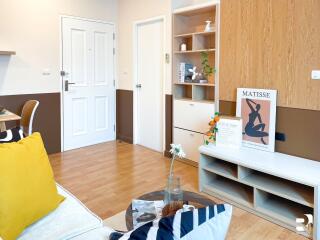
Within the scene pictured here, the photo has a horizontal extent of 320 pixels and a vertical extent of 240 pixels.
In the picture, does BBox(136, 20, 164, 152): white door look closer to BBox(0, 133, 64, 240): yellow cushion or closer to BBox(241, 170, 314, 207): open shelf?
BBox(241, 170, 314, 207): open shelf

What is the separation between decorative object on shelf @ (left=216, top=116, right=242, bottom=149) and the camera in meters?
3.05

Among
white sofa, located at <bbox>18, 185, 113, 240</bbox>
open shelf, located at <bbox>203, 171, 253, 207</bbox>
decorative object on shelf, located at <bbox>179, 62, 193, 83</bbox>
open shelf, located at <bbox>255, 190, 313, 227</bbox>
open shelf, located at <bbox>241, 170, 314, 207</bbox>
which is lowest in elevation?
open shelf, located at <bbox>255, 190, 313, 227</bbox>

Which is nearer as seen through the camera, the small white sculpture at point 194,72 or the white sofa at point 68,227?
the white sofa at point 68,227

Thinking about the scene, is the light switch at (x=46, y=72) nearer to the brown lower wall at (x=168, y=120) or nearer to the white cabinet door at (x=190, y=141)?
the brown lower wall at (x=168, y=120)

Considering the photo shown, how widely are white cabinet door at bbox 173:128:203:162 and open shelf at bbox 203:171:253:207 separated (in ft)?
2.24

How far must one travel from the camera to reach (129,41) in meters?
4.98

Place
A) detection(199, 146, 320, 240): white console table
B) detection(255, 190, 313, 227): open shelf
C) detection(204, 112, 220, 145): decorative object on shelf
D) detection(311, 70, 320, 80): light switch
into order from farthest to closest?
1. detection(204, 112, 220, 145): decorative object on shelf
2. detection(311, 70, 320, 80): light switch
3. detection(255, 190, 313, 227): open shelf
4. detection(199, 146, 320, 240): white console table

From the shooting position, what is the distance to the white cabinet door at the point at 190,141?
12.9 feet

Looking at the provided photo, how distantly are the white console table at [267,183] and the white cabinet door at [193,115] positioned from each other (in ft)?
2.24

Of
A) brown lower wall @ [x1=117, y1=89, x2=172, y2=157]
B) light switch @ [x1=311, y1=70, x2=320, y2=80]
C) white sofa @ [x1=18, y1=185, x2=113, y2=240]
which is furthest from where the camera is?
brown lower wall @ [x1=117, y1=89, x2=172, y2=157]

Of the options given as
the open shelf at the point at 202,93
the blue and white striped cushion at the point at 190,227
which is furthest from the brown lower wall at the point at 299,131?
the blue and white striped cushion at the point at 190,227

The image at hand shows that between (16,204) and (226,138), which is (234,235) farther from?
(16,204)

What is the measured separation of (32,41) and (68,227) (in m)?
3.37

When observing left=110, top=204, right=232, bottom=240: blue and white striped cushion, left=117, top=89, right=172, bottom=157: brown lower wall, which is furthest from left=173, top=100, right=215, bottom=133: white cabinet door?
left=110, top=204, right=232, bottom=240: blue and white striped cushion
